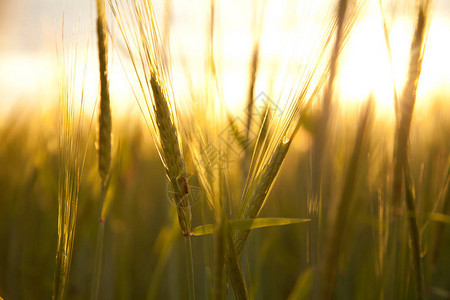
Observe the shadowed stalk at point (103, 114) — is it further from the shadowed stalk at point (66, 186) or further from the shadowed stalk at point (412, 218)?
the shadowed stalk at point (412, 218)

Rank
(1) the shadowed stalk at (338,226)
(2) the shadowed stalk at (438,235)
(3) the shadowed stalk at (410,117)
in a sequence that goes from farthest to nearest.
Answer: (2) the shadowed stalk at (438,235) → (3) the shadowed stalk at (410,117) → (1) the shadowed stalk at (338,226)

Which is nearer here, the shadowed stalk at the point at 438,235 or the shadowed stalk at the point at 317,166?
the shadowed stalk at the point at 317,166

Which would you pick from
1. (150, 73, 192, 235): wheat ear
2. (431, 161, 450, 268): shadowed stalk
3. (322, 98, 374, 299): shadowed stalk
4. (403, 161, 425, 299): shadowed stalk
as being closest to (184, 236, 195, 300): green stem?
(150, 73, 192, 235): wheat ear

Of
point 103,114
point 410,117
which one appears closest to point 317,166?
point 410,117

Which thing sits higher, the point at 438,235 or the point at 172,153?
the point at 172,153

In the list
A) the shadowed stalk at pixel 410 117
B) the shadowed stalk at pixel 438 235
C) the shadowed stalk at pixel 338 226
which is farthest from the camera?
the shadowed stalk at pixel 438 235

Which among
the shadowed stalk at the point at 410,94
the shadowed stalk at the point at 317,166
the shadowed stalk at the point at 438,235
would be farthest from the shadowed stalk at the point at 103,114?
the shadowed stalk at the point at 438,235

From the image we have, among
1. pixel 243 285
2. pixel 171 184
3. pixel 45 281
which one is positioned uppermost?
pixel 171 184

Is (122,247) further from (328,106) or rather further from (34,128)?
(328,106)

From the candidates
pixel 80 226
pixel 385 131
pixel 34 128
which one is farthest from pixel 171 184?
pixel 34 128

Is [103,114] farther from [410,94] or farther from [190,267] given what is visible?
[410,94]

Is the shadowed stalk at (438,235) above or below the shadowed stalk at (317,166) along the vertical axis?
below
